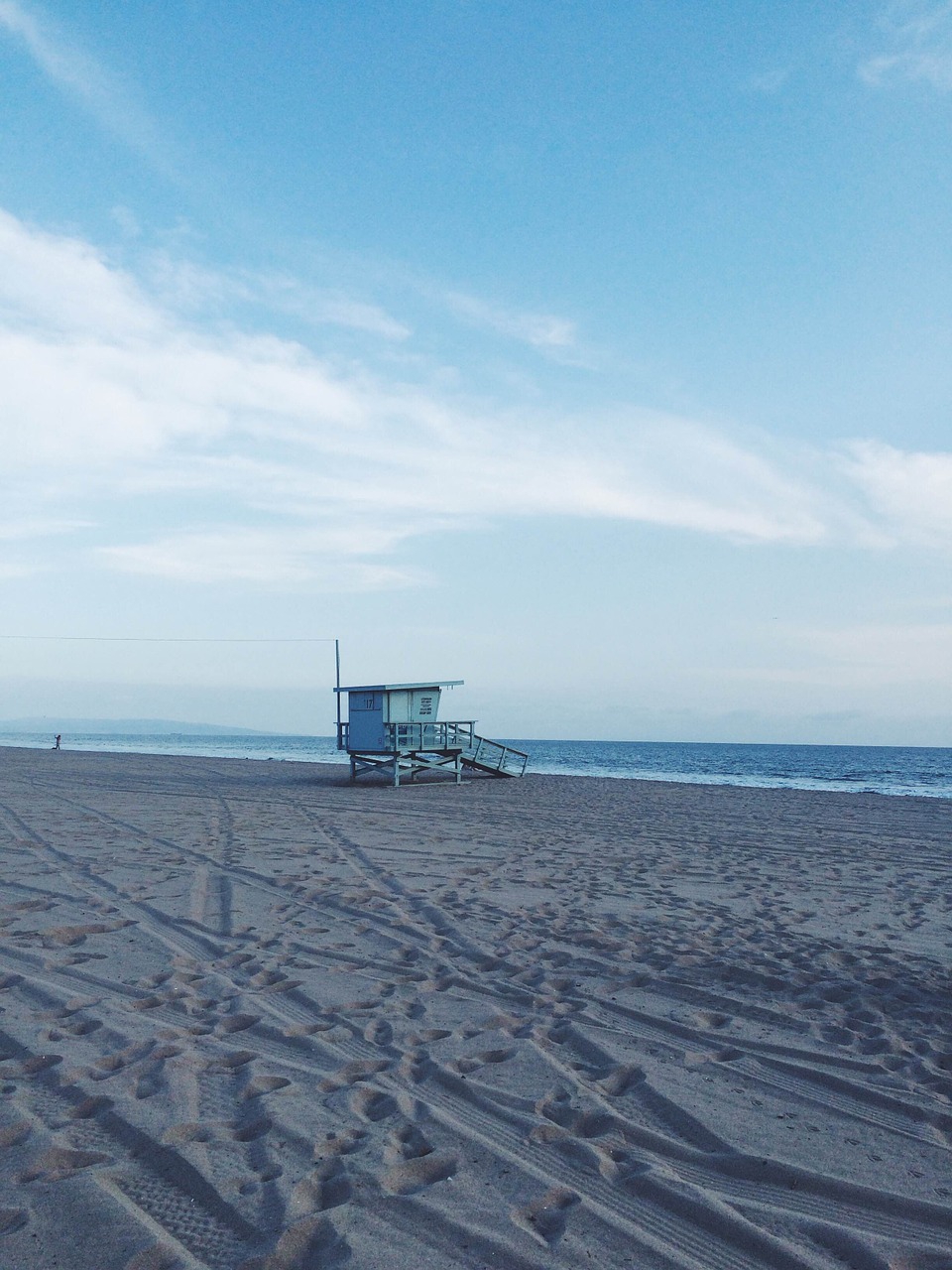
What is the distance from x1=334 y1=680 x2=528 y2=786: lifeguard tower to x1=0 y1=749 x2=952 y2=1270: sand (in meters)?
14.0

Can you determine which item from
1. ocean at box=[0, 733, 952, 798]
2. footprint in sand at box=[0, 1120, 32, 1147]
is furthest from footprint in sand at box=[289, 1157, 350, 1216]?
ocean at box=[0, 733, 952, 798]

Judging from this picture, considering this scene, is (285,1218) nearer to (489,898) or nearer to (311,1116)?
(311,1116)

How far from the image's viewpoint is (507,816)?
1711 centimetres

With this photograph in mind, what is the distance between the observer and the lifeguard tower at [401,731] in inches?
961

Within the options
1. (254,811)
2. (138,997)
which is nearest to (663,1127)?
(138,997)

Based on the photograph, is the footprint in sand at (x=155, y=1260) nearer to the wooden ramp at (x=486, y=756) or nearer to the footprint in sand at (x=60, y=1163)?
the footprint in sand at (x=60, y=1163)

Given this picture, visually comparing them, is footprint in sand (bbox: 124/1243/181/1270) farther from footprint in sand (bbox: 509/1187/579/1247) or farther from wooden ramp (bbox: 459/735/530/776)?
wooden ramp (bbox: 459/735/530/776)

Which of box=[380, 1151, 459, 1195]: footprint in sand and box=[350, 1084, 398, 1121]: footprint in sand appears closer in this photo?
box=[380, 1151, 459, 1195]: footprint in sand

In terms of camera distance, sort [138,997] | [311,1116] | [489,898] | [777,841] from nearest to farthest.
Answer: [311,1116] → [138,997] → [489,898] → [777,841]

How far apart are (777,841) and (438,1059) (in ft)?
35.1

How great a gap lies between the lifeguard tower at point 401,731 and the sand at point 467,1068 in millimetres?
14041

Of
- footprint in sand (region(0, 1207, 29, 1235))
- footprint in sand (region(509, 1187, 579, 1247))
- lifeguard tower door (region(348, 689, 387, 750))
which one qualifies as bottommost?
footprint in sand (region(509, 1187, 579, 1247))

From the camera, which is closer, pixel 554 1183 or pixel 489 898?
pixel 554 1183

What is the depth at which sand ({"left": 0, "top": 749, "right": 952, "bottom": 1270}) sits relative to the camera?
3119 millimetres
